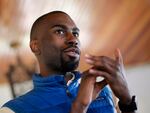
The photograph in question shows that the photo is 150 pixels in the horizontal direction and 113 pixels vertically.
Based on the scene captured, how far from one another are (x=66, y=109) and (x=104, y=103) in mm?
133

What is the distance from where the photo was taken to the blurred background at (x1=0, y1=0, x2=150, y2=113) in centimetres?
264

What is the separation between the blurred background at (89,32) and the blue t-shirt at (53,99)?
1466 mm

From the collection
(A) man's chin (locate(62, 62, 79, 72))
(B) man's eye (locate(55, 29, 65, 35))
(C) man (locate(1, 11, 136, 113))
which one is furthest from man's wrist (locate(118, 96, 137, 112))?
(B) man's eye (locate(55, 29, 65, 35))

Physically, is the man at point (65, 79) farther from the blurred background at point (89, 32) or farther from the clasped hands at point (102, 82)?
the blurred background at point (89, 32)

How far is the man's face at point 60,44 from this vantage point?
1.13m

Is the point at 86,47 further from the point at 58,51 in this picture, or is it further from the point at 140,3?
the point at 58,51

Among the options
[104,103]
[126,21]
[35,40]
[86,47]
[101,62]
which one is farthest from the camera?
[86,47]

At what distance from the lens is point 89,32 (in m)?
3.18

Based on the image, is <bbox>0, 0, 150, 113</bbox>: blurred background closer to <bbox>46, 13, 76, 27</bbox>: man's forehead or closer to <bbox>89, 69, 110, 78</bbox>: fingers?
<bbox>46, 13, 76, 27</bbox>: man's forehead

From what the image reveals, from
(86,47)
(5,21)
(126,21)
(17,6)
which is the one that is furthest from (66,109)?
(86,47)

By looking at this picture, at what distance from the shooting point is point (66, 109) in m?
1.05

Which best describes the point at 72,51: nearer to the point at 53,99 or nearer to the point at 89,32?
the point at 53,99

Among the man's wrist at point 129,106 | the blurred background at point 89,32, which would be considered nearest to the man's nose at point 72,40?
the man's wrist at point 129,106

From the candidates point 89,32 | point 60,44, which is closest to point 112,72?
point 60,44
